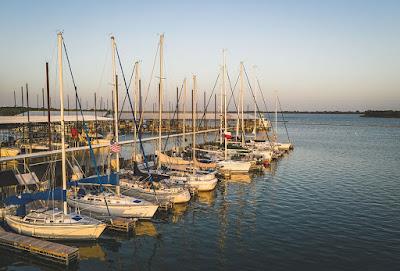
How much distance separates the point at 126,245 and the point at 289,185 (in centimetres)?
2293

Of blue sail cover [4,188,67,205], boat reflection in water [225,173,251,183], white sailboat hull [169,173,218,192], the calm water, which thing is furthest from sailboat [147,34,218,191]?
blue sail cover [4,188,67,205]

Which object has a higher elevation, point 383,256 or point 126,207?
point 126,207

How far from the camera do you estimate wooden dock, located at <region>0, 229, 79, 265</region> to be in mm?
18156

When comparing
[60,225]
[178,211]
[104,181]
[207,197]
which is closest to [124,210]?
[104,181]

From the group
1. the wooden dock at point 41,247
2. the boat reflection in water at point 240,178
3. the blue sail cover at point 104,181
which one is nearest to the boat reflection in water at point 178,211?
the blue sail cover at point 104,181

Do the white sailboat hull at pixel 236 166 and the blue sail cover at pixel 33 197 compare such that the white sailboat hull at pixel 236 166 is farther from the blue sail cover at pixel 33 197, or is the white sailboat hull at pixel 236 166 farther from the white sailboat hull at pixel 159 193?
the blue sail cover at pixel 33 197

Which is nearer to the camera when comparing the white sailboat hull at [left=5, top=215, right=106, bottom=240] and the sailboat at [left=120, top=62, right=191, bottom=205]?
the white sailboat hull at [left=5, top=215, right=106, bottom=240]

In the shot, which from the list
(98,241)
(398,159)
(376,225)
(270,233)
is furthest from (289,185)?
(398,159)

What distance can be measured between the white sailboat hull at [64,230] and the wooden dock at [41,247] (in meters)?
0.82

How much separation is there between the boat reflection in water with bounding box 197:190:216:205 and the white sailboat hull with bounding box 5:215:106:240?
1263 centimetres

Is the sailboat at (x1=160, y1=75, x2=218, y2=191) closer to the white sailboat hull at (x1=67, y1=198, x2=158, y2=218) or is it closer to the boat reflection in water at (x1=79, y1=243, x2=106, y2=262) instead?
the white sailboat hull at (x1=67, y1=198, x2=158, y2=218)

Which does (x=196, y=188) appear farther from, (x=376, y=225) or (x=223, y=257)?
(x=376, y=225)

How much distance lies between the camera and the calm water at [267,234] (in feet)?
61.6

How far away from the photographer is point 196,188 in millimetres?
33375
